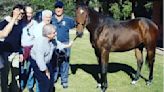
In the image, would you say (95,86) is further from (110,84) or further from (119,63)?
(119,63)

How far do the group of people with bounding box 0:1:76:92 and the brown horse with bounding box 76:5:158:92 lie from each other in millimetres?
413

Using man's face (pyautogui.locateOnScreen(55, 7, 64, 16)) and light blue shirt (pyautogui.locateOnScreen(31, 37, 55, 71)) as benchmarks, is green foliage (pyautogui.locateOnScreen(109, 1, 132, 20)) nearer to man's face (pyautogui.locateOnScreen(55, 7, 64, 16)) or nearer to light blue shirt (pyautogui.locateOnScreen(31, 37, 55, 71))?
man's face (pyautogui.locateOnScreen(55, 7, 64, 16))

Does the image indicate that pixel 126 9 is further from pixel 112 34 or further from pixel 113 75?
pixel 112 34

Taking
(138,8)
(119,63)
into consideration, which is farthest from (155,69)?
(138,8)

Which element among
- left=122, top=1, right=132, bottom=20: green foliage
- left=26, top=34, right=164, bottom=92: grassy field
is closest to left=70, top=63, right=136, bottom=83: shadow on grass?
left=26, top=34, right=164, bottom=92: grassy field

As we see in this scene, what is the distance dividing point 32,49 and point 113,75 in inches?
177

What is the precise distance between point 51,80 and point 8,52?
43.6 inches

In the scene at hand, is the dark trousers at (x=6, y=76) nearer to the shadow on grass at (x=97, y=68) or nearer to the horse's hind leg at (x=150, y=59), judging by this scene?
the shadow on grass at (x=97, y=68)

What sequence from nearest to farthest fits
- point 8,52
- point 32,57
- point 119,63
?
point 32,57 < point 8,52 < point 119,63

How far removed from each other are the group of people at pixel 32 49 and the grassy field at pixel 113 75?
571 millimetres

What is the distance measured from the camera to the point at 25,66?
803 centimetres

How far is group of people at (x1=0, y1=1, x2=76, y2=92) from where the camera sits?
609 centimetres

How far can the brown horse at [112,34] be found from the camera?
8.73 meters

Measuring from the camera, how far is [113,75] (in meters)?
10.3
